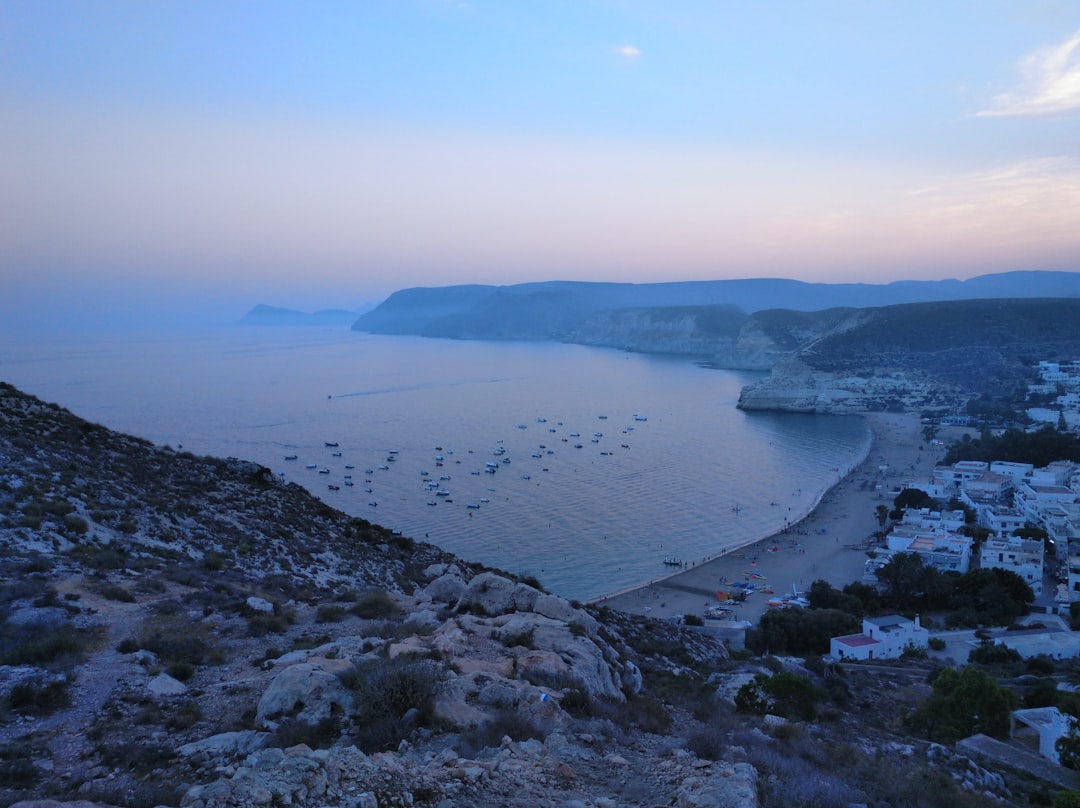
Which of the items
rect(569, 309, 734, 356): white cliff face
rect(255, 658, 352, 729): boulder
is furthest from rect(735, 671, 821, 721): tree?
rect(569, 309, 734, 356): white cliff face

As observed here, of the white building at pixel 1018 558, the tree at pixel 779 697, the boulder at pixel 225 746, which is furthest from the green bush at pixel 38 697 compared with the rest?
the white building at pixel 1018 558


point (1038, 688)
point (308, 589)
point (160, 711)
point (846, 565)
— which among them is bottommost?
point (846, 565)

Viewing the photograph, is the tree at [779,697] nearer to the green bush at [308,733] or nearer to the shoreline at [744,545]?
the green bush at [308,733]

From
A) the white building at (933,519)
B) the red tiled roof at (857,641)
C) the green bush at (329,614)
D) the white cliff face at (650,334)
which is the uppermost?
the white cliff face at (650,334)

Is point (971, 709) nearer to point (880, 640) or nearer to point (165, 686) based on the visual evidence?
point (880, 640)

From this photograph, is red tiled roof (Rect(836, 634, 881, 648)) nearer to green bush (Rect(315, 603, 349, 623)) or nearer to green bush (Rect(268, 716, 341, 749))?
green bush (Rect(315, 603, 349, 623))

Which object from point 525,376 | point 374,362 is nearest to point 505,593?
point 525,376

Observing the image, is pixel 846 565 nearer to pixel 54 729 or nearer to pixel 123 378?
pixel 54 729
